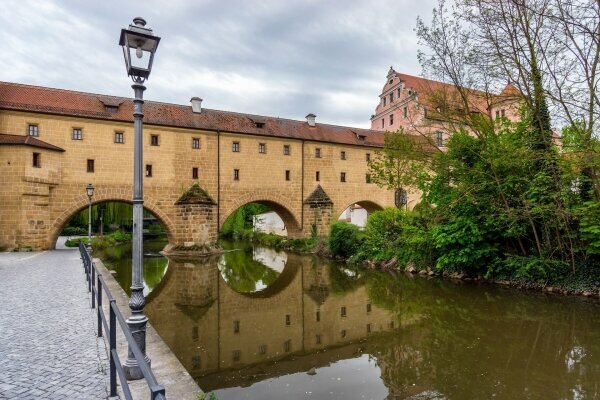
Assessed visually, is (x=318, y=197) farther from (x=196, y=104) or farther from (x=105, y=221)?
(x=105, y=221)

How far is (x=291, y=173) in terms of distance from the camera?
2727 centimetres

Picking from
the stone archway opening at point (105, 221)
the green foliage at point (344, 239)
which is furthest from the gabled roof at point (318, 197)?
the stone archway opening at point (105, 221)

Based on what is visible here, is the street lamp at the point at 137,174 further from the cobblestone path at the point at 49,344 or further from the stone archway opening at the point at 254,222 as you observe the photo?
the stone archway opening at the point at 254,222

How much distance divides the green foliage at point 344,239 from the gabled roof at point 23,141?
15.3 m

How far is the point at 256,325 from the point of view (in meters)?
8.55

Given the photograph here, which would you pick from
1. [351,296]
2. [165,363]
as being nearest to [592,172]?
[351,296]

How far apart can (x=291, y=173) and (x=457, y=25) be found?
15972 millimetres

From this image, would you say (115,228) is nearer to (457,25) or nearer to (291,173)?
(291,173)

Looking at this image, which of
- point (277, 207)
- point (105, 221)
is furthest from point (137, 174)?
point (105, 221)

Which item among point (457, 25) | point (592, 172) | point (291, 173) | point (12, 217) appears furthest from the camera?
point (291, 173)

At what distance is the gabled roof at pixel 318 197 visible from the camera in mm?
27344

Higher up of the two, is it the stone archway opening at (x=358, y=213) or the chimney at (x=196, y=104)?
the chimney at (x=196, y=104)

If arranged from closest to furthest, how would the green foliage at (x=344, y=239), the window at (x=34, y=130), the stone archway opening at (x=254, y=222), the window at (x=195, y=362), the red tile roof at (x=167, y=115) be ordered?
the window at (x=195, y=362) → the window at (x=34, y=130) → the green foliage at (x=344, y=239) → the red tile roof at (x=167, y=115) → the stone archway opening at (x=254, y=222)

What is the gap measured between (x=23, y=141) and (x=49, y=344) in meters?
17.3
